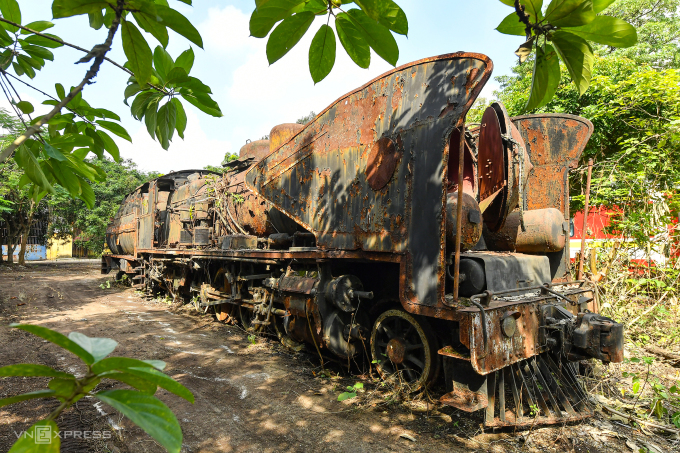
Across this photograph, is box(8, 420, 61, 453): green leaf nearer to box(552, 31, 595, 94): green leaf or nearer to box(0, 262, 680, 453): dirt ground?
box(552, 31, 595, 94): green leaf

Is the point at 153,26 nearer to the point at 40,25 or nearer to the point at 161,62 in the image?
the point at 161,62

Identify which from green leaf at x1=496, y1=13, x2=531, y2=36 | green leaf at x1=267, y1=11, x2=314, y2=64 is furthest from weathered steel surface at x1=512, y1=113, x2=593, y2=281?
green leaf at x1=267, y1=11, x2=314, y2=64

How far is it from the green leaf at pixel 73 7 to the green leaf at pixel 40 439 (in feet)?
2.79

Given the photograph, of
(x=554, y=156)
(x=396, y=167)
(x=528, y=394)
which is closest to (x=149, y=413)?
(x=396, y=167)

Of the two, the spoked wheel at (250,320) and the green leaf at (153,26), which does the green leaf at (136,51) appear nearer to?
the green leaf at (153,26)

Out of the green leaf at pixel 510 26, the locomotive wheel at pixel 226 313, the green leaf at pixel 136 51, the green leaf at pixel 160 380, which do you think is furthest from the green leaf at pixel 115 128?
the locomotive wheel at pixel 226 313

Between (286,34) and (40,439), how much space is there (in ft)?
3.34

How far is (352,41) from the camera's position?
115cm

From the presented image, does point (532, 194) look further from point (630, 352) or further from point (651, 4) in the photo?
point (651, 4)

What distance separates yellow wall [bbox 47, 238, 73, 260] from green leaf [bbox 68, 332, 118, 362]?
3750 centimetres

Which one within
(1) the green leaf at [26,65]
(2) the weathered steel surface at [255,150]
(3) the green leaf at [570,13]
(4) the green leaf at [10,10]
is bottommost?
(3) the green leaf at [570,13]

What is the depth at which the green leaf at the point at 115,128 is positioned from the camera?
4.78 ft

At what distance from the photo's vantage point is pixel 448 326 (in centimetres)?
372

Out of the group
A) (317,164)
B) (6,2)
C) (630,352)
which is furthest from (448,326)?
(6,2)
